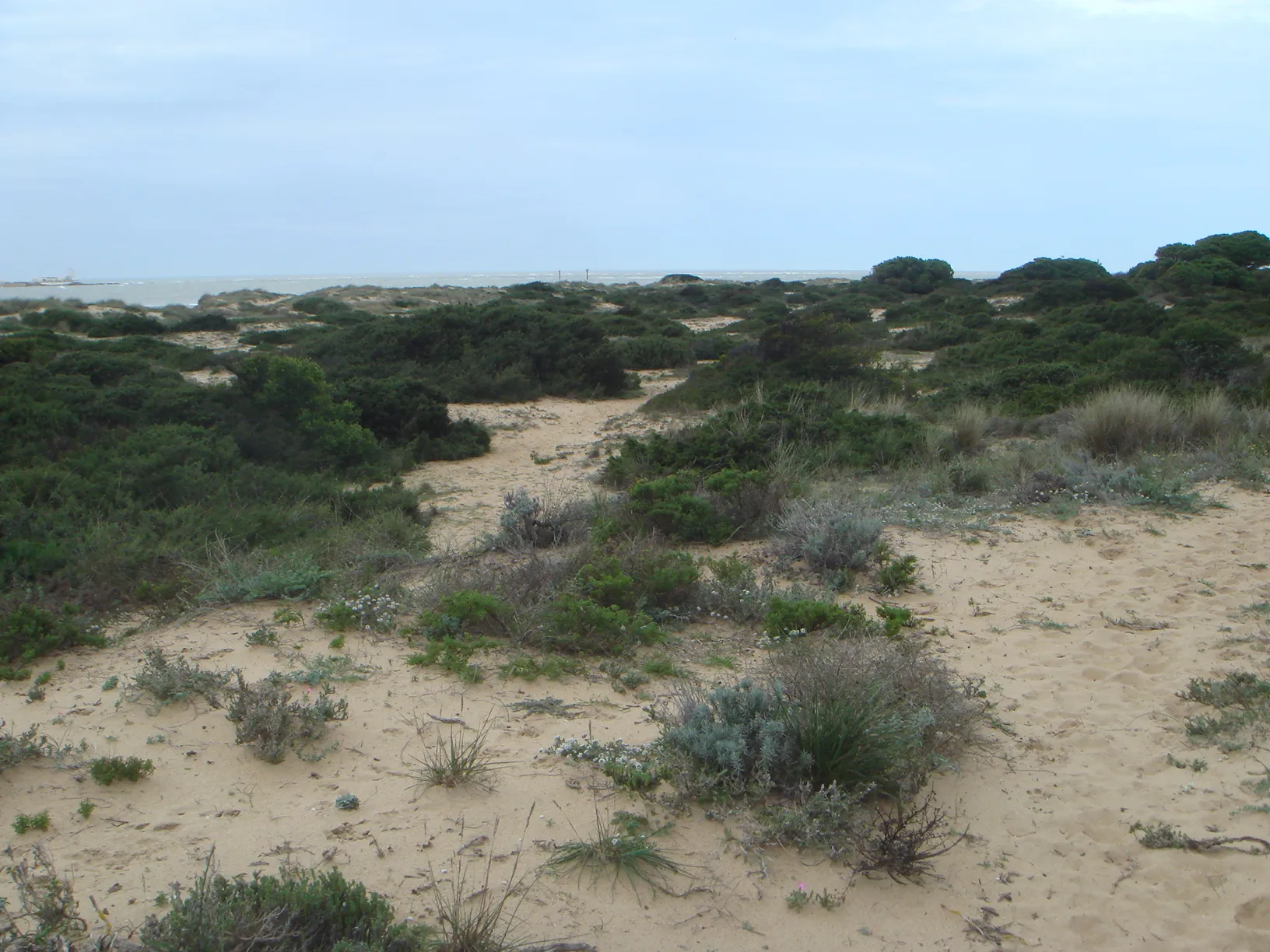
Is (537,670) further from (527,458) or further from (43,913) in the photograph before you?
(527,458)

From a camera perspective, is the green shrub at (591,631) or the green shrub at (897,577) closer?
the green shrub at (591,631)

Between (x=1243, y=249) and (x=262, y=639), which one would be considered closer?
(x=262, y=639)

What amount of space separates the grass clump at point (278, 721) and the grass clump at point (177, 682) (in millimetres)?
215

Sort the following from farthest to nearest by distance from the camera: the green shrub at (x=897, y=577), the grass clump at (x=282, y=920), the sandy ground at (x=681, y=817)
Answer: the green shrub at (x=897, y=577) → the sandy ground at (x=681, y=817) → the grass clump at (x=282, y=920)

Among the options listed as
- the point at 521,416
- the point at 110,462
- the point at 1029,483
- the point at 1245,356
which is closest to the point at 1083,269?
the point at 1245,356

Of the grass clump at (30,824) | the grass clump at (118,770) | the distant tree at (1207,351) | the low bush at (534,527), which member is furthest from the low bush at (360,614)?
the distant tree at (1207,351)

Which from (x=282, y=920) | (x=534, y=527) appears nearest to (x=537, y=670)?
(x=282, y=920)

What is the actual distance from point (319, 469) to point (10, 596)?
16.6 feet

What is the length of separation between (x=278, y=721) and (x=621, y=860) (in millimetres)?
1533

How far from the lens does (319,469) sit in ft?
32.8

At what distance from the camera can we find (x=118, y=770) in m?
3.44

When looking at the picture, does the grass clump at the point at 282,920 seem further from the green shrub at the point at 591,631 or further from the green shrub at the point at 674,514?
the green shrub at the point at 674,514

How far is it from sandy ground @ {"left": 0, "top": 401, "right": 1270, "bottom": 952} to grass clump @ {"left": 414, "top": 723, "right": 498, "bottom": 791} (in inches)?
2.1

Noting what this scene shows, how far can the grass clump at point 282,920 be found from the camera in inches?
91.8
